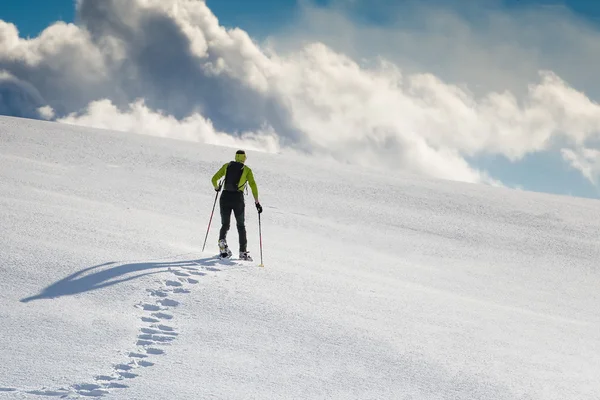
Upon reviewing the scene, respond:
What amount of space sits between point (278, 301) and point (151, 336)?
1702 millimetres

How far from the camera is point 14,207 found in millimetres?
9547

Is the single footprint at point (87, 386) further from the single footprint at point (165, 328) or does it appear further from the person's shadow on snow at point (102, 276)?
the person's shadow on snow at point (102, 276)

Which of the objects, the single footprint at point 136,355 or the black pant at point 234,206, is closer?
the single footprint at point 136,355

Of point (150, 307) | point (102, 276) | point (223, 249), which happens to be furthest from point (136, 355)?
point (223, 249)

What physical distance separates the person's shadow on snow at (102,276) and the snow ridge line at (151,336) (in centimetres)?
10

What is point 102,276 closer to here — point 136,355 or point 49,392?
point 136,355

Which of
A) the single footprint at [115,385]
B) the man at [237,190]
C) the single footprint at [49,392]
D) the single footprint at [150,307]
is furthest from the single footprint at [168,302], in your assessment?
the man at [237,190]

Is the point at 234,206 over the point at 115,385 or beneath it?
over

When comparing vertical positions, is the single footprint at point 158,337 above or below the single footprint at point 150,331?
below

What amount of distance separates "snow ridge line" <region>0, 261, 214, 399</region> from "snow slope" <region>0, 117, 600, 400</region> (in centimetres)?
2

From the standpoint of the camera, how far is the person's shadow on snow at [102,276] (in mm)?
6396

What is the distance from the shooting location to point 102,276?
22.8ft

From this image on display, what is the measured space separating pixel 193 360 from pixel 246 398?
0.76 meters

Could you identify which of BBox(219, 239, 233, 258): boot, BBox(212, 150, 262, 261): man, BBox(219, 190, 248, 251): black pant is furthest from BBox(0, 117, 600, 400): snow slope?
BBox(219, 190, 248, 251): black pant
